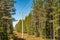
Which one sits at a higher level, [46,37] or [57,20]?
[57,20]

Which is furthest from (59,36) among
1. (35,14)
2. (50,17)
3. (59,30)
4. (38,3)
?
(35,14)

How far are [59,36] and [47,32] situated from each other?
1173 cm

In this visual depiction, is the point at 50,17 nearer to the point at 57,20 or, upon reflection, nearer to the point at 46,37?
the point at 46,37

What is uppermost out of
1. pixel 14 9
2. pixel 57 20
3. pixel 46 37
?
pixel 14 9

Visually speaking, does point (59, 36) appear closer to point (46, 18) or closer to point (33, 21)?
point (46, 18)

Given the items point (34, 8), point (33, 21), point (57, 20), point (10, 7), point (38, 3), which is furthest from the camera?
point (33, 21)

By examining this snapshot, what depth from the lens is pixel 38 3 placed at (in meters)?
56.9

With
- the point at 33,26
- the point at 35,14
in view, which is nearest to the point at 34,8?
the point at 35,14

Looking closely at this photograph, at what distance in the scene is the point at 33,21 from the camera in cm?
6706

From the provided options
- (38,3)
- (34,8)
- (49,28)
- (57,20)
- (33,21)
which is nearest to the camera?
(57,20)

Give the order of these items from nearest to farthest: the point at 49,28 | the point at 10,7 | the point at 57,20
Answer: the point at 57,20 < the point at 10,7 < the point at 49,28

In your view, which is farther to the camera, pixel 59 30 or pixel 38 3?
pixel 38 3

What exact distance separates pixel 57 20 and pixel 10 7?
14.9 meters

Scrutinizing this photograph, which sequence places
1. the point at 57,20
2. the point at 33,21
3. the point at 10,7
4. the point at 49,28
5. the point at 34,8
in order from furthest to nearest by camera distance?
the point at 33,21 < the point at 34,8 < the point at 49,28 < the point at 10,7 < the point at 57,20
